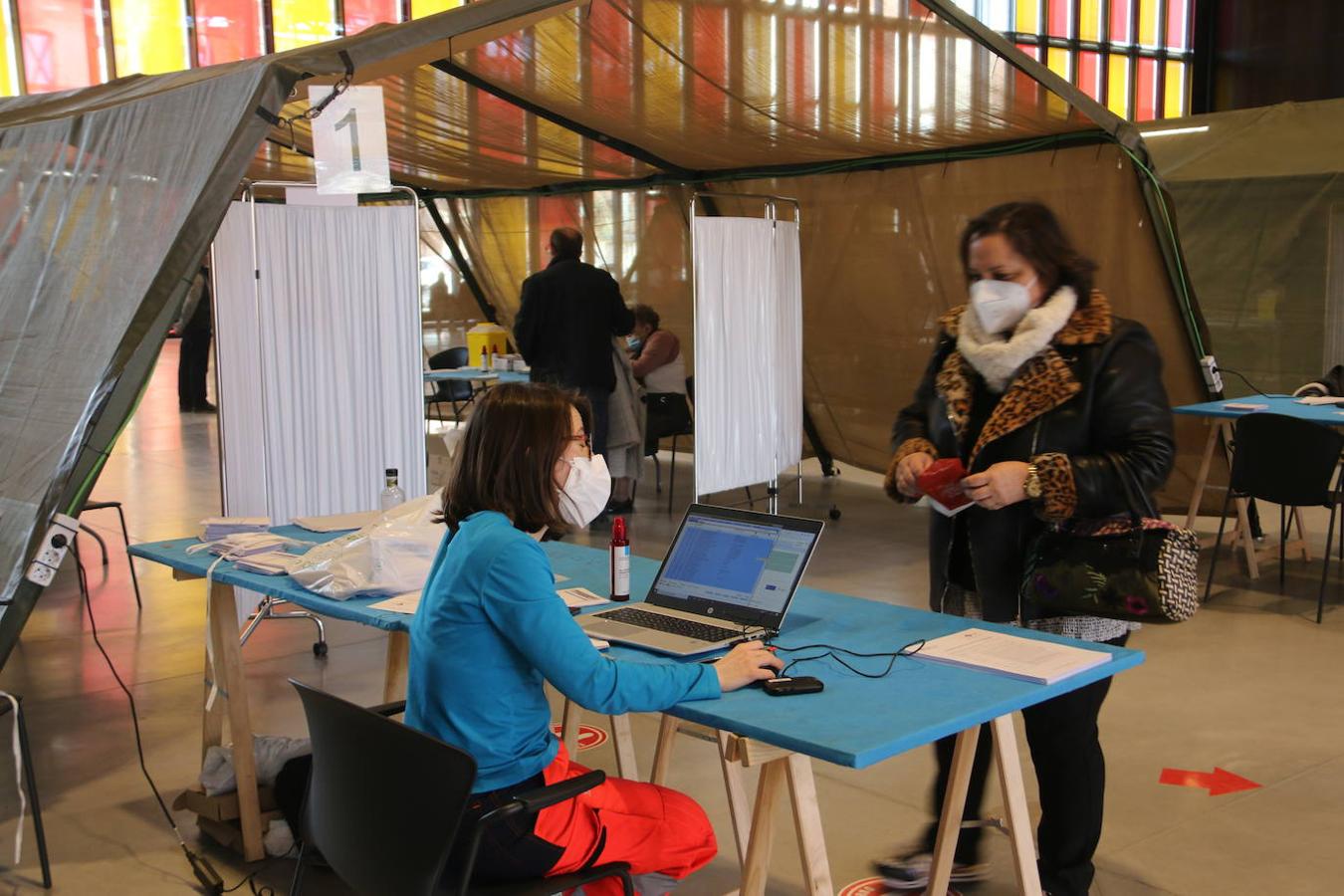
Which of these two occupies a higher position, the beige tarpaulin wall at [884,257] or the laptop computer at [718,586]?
the beige tarpaulin wall at [884,257]

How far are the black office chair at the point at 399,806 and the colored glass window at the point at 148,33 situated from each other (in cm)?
1323

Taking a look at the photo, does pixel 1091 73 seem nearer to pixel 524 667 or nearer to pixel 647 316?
pixel 647 316

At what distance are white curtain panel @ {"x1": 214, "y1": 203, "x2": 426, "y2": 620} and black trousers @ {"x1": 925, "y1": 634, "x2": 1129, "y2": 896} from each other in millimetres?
2741

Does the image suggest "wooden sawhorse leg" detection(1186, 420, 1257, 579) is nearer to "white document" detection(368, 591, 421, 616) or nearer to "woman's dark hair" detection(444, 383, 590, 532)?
"white document" detection(368, 591, 421, 616)

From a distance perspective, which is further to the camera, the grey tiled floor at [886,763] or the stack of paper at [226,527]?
the stack of paper at [226,527]

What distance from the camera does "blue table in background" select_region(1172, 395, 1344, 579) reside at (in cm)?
562

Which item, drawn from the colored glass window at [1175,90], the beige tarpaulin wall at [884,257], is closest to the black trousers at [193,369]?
the beige tarpaulin wall at [884,257]

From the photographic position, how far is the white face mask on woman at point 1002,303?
256cm

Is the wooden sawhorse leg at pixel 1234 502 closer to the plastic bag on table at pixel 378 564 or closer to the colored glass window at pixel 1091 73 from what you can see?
the plastic bag on table at pixel 378 564

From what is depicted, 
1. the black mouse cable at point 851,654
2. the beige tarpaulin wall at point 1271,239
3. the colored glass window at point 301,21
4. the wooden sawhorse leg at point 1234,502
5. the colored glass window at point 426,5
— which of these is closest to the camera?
the black mouse cable at point 851,654

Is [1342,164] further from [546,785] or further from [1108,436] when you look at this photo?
[546,785]

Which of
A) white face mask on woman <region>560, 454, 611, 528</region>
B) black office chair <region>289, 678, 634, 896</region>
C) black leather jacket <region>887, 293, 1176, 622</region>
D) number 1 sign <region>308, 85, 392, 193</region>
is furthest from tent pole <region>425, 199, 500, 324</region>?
black office chair <region>289, 678, 634, 896</region>

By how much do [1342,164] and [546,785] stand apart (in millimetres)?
7233

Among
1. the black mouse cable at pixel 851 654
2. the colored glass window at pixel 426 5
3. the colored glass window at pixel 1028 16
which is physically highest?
the colored glass window at pixel 1028 16
